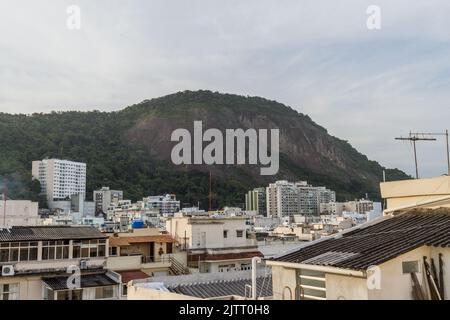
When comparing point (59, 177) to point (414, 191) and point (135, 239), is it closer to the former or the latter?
point (135, 239)

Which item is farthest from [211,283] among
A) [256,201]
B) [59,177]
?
[256,201]

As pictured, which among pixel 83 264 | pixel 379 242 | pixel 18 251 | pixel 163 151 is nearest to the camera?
pixel 379 242

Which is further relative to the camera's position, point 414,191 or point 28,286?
point 28,286

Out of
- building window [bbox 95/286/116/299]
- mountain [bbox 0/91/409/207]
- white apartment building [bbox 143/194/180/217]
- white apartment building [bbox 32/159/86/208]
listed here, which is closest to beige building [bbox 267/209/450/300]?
building window [bbox 95/286/116/299]

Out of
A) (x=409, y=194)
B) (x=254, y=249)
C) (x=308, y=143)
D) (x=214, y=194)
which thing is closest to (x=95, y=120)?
(x=214, y=194)

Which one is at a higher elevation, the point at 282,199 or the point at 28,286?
the point at 282,199

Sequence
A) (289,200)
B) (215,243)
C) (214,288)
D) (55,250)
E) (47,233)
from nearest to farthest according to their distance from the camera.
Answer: (214,288) → (55,250) → (47,233) → (215,243) → (289,200)

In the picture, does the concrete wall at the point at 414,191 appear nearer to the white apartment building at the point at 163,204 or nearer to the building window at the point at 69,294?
the building window at the point at 69,294
